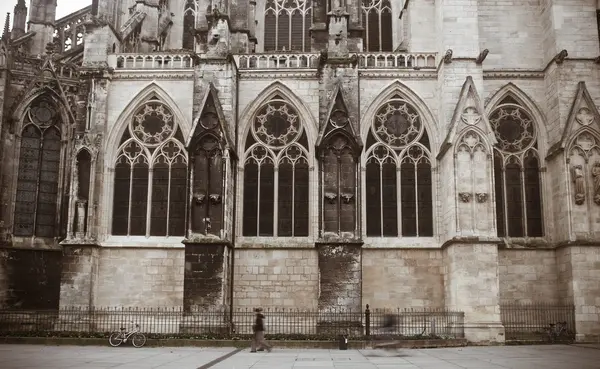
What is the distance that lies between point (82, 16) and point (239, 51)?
9496 millimetres

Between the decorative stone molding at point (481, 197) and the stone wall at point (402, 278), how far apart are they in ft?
8.03

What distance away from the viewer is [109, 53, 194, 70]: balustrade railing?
80.6 ft

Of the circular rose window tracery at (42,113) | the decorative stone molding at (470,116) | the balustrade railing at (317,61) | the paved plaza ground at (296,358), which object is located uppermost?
the balustrade railing at (317,61)

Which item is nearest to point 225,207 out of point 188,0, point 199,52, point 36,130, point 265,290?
point 265,290

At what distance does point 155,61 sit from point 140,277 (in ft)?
26.5

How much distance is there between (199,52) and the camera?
81.9 feet

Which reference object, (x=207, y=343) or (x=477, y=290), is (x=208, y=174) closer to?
(x=207, y=343)

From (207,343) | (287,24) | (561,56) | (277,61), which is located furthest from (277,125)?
(561,56)

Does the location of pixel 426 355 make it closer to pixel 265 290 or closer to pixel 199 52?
pixel 265 290

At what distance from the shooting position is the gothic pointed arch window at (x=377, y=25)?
29.1 meters

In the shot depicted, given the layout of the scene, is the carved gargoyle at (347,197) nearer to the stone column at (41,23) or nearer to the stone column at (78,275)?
the stone column at (78,275)

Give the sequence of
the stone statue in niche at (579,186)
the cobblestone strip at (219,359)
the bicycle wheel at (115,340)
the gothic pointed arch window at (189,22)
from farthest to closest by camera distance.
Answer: the gothic pointed arch window at (189,22) < the stone statue in niche at (579,186) < the bicycle wheel at (115,340) < the cobblestone strip at (219,359)

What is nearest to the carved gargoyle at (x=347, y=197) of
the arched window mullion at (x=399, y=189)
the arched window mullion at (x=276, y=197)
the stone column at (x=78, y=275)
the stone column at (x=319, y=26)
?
the arched window mullion at (x=399, y=189)

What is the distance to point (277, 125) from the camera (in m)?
24.4
